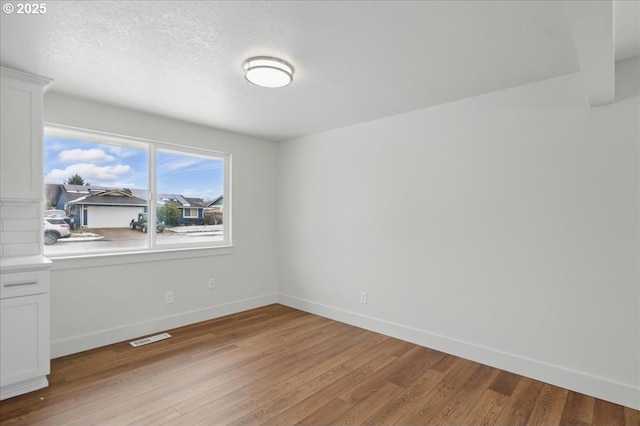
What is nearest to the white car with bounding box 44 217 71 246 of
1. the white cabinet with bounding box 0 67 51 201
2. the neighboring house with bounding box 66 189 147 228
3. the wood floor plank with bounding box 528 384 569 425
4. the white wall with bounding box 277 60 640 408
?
the neighboring house with bounding box 66 189 147 228

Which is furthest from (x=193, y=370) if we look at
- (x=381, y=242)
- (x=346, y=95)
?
(x=346, y=95)

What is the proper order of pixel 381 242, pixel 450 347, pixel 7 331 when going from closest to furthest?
pixel 7 331 → pixel 450 347 → pixel 381 242

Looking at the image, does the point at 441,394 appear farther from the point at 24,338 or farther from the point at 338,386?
the point at 24,338

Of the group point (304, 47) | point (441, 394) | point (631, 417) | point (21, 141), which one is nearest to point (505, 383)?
point (441, 394)

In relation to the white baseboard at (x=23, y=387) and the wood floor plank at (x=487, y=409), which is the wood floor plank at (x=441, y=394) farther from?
the white baseboard at (x=23, y=387)

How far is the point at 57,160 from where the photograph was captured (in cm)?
306

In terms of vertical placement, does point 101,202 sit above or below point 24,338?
above

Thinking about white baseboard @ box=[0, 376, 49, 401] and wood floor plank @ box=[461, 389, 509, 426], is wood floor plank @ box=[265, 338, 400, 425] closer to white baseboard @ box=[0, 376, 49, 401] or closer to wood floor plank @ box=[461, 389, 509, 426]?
wood floor plank @ box=[461, 389, 509, 426]

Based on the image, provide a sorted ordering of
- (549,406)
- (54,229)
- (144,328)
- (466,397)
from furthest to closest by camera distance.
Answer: (144,328) < (54,229) < (466,397) < (549,406)

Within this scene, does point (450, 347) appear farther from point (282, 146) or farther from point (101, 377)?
point (282, 146)

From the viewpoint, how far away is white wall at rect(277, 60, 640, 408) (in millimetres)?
2328

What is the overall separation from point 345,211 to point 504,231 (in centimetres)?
177

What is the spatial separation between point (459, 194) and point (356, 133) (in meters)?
1.43

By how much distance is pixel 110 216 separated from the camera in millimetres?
3387
